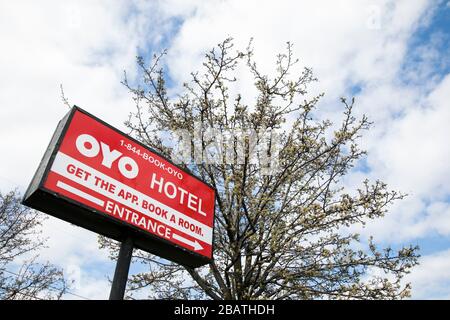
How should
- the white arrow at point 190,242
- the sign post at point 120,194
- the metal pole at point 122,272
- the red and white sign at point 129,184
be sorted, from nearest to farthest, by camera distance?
the metal pole at point 122,272, the sign post at point 120,194, the red and white sign at point 129,184, the white arrow at point 190,242

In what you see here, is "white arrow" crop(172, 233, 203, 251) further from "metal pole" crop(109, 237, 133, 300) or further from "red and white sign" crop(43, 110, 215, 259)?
"metal pole" crop(109, 237, 133, 300)

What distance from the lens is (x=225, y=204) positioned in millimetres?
9047

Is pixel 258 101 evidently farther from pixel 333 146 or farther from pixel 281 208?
pixel 281 208

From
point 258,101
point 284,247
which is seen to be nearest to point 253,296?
point 284,247

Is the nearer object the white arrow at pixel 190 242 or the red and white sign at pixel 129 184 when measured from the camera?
the red and white sign at pixel 129 184

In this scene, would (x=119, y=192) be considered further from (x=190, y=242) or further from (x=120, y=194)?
(x=190, y=242)

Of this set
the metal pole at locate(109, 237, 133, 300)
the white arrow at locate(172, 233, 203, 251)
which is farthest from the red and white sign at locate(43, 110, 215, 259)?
the metal pole at locate(109, 237, 133, 300)

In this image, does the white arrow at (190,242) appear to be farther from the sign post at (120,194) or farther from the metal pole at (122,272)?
the metal pole at (122,272)

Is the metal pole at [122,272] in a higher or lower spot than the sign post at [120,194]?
lower

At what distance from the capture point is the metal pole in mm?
3061

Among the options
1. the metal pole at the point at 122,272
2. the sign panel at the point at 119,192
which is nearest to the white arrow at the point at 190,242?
the sign panel at the point at 119,192

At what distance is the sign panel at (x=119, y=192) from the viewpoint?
3209mm

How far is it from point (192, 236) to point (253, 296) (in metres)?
4.45

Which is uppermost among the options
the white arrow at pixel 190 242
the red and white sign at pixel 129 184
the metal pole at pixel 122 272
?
the red and white sign at pixel 129 184
